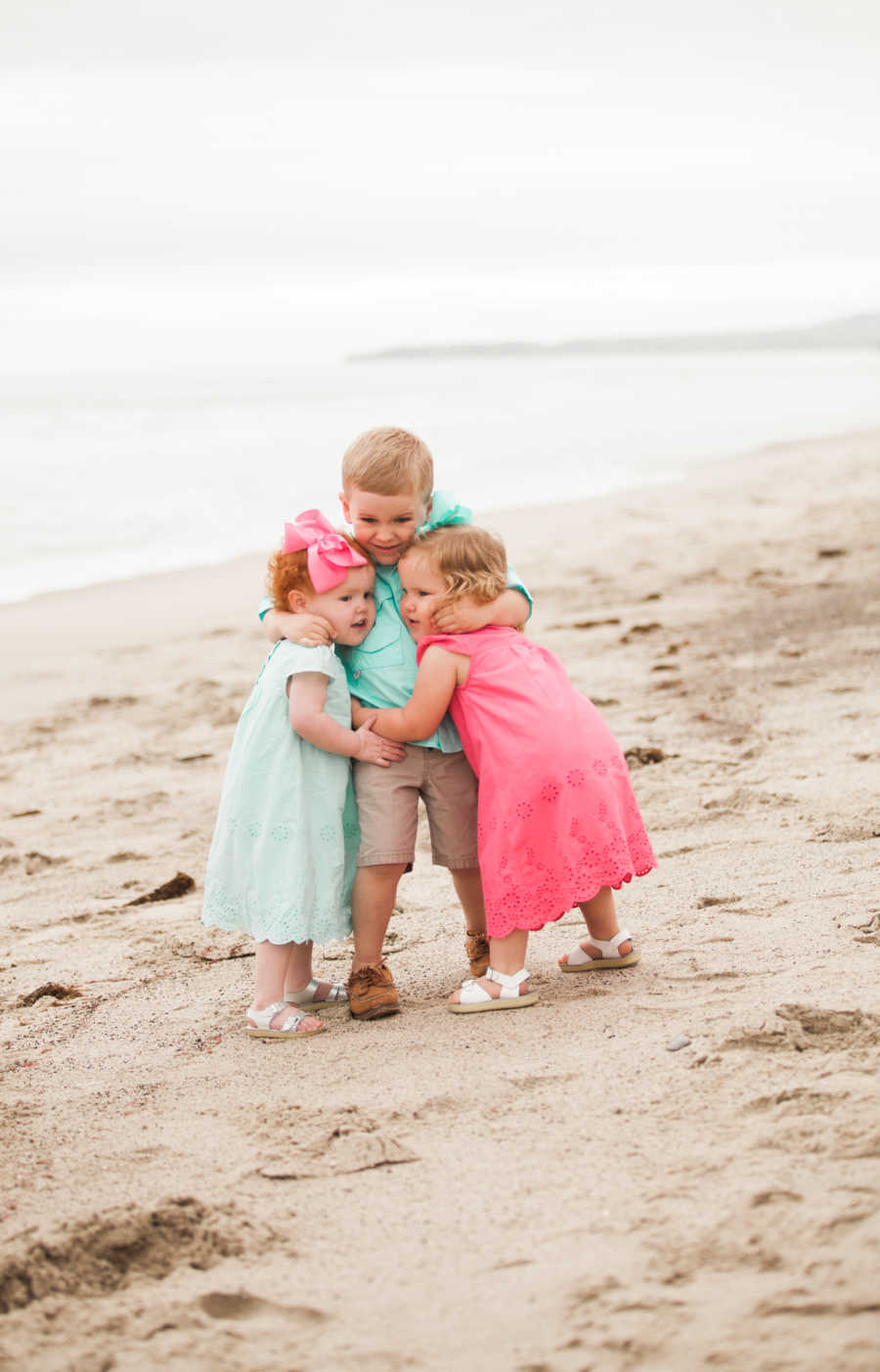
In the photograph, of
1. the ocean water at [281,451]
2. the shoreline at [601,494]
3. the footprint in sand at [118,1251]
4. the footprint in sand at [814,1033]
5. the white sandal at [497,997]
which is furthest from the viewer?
the ocean water at [281,451]

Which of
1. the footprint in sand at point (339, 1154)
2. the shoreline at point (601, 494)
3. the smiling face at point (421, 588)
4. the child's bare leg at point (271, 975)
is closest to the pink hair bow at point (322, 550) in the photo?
the smiling face at point (421, 588)

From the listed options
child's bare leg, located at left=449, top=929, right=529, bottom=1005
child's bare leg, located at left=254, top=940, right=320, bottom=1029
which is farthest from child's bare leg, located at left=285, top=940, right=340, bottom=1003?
child's bare leg, located at left=449, top=929, right=529, bottom=1005

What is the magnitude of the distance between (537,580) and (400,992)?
5.85 metres

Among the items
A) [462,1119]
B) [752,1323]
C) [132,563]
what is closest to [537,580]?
[132,563]

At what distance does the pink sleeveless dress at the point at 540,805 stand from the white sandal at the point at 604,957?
0.18 m

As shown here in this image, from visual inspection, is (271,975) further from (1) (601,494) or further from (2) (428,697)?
(1) (601,494)

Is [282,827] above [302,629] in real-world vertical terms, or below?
below

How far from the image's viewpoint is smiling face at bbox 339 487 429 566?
9.68ft

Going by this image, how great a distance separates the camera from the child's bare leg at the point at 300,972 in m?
3.06

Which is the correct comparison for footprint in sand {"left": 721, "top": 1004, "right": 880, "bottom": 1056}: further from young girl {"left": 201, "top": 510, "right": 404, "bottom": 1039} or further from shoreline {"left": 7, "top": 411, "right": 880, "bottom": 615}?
shoreline {"left": 7, "top": 411, "right": 880, "bottom": 615}

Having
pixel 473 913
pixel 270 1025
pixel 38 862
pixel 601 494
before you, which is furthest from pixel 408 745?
pixel 601 494

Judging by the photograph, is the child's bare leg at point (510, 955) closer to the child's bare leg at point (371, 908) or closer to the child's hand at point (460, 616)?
the child's bare leg at point (371, 908)

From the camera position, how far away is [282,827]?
2.90m

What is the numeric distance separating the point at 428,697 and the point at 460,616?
0.20 m
